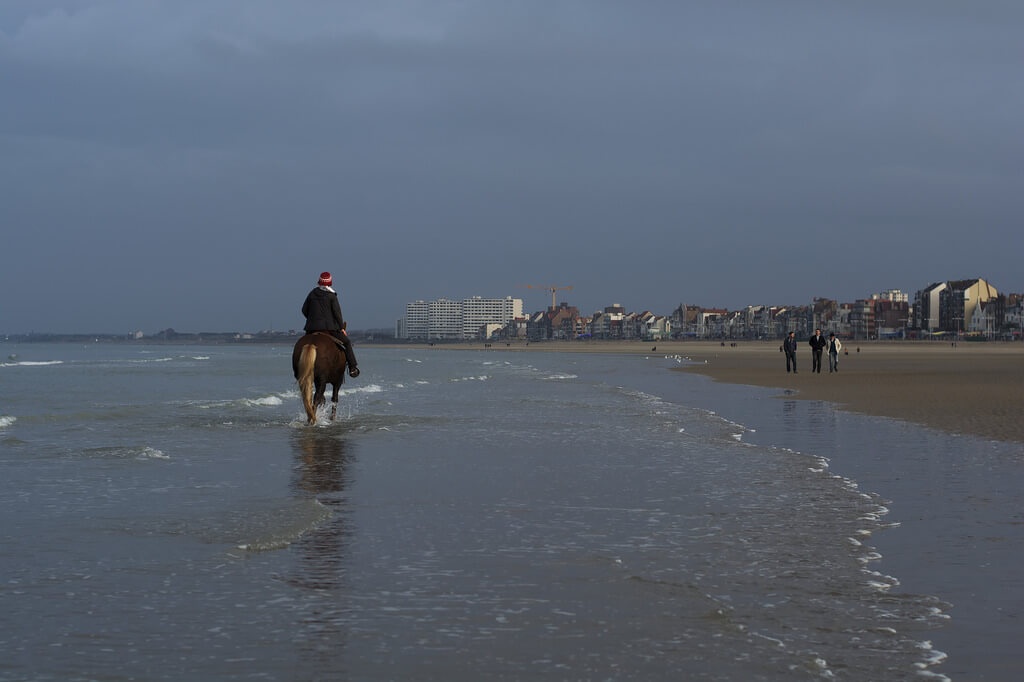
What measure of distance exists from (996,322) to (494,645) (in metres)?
213

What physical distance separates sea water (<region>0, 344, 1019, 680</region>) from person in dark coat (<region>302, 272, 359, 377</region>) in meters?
3.76

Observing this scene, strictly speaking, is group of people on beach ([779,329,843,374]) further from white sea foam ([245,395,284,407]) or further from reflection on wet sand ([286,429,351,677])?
reflection on wet sand ([286,429,351,677])

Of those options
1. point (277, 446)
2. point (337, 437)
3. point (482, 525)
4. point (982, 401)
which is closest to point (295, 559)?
point (482, 525)

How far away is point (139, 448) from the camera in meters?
13.7

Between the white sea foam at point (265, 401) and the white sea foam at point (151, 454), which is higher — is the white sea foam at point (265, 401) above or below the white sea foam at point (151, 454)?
below

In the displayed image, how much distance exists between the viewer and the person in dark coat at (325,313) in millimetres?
17469

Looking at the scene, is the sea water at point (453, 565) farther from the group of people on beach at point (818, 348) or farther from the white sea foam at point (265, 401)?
the group of people on beach at point (818, 348)

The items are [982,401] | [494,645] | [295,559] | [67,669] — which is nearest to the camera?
[67,669]

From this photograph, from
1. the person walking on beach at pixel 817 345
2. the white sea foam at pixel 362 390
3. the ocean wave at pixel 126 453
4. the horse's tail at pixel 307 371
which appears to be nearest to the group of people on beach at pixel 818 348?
the person walking on beach at pixel 817 345

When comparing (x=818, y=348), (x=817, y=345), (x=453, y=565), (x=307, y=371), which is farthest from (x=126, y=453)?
(x=818, y=348)

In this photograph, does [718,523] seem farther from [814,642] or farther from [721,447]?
[721,447]

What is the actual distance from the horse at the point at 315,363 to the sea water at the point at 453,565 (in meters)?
3.08

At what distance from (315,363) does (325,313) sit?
37.8 inches

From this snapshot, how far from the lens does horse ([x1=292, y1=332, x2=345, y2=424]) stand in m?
17.1
